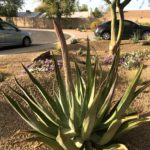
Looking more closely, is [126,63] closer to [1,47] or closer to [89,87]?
[89,87]

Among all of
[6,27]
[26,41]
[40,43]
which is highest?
[6,27]

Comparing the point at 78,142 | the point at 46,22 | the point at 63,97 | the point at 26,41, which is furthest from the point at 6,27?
the point at 46,22

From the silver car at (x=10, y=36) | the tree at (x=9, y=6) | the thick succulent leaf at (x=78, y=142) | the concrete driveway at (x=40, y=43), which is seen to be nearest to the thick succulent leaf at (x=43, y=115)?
the thick succulent leaf at (x=78, y=142)

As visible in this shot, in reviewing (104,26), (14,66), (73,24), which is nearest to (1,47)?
(104,26)

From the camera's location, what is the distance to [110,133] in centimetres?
543

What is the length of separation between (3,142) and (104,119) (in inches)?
65.1

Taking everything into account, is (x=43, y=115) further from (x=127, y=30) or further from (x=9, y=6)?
(x=9, y=6)

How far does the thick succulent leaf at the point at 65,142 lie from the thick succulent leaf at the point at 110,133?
0.37m

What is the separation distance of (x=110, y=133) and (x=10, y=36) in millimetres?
19275

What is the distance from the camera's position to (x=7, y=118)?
7301 millimetres

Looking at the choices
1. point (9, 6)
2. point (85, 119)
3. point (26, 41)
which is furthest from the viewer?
point (9, 6)

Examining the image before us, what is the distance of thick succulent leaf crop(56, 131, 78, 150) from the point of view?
202 inches

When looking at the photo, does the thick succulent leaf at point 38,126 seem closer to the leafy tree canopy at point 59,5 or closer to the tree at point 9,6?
the leafy tree canopy at point 59,5

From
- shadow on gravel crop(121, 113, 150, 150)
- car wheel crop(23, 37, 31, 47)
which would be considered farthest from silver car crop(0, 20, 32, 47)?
shadow on gravel crop(121, 113, 150, 150)
